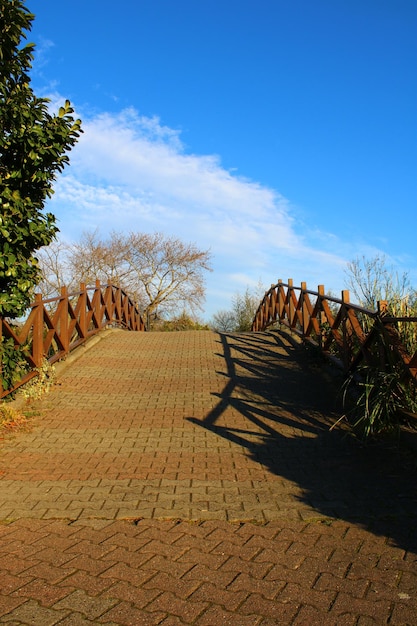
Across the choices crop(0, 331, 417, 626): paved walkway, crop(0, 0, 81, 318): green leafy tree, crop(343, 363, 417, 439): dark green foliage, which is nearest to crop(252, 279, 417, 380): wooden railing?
crop(343, 363, 417, 439): dark green foliage

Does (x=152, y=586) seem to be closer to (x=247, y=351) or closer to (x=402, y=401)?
(x=402, y=401)

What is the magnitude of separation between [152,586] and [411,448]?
2.95m

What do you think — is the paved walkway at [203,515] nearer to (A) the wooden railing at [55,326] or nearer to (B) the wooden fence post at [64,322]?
(A) the wooden railing at [55,326]

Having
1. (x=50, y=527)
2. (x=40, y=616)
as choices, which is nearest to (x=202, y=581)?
(x=40, y=616)

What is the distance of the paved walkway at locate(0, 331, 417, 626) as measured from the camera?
2.76 meters

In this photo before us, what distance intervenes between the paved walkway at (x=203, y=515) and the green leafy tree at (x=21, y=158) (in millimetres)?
1781

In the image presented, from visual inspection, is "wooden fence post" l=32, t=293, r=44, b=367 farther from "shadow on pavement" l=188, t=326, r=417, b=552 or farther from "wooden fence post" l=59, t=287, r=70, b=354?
"shadow on pavement" l=188, t=326, r=417, b=552

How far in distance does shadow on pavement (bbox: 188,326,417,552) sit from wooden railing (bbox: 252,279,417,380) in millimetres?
517

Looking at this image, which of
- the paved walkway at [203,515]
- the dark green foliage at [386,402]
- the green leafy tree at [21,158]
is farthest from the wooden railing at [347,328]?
the green leafy tree at [21,158]

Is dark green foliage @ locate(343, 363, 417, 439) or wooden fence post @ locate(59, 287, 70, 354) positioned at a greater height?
wooden fence post @ locate(59, 287, 70, 354)

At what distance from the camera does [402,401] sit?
17.4 ft

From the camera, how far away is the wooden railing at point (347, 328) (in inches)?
219

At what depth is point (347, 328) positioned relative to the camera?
7473 mm

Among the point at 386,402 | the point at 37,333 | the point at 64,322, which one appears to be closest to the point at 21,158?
the point at 37,333
